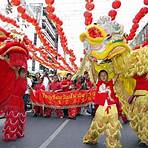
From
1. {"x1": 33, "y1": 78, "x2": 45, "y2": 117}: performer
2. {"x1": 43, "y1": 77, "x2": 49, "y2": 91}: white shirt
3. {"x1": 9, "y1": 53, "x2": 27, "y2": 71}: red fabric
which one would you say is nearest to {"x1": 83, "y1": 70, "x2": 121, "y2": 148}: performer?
{"x1": 9, "y1": 53, "x2": 27, "y2": 71}: red fabric

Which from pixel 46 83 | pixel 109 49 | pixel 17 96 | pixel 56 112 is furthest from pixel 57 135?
pixel 46 83

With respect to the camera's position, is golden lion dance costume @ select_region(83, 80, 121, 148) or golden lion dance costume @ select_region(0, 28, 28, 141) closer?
golden lion dance costume @ select_region(83, 80, 121, 148)

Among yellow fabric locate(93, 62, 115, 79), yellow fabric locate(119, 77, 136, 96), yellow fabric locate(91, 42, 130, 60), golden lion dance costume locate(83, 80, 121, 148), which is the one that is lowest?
golden lion dance costume locate(83, 80, 121, 148)

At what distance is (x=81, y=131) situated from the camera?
23.4 ft

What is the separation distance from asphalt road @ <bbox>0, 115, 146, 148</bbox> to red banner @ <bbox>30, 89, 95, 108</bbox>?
543 mm

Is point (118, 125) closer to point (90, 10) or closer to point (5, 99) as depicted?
point (5, 99)

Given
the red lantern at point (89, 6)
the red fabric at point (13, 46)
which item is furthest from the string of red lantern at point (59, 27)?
the red fabric at point (13, 46)

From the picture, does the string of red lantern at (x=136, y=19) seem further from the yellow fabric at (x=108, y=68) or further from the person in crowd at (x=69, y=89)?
the person in crowd at (x=69, y=89)

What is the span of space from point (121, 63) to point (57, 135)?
1.93 meters

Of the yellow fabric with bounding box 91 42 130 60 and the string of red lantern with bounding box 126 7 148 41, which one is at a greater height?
the string of red lantern with bounding box 126 7 148 41

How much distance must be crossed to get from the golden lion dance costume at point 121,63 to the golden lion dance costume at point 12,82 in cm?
102

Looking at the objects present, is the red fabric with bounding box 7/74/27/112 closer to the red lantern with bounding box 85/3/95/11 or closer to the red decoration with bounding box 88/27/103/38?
the red decoration with bounding box 88/27/103/38

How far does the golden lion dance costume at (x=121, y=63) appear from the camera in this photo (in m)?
5.48

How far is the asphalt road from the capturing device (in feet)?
18.9
